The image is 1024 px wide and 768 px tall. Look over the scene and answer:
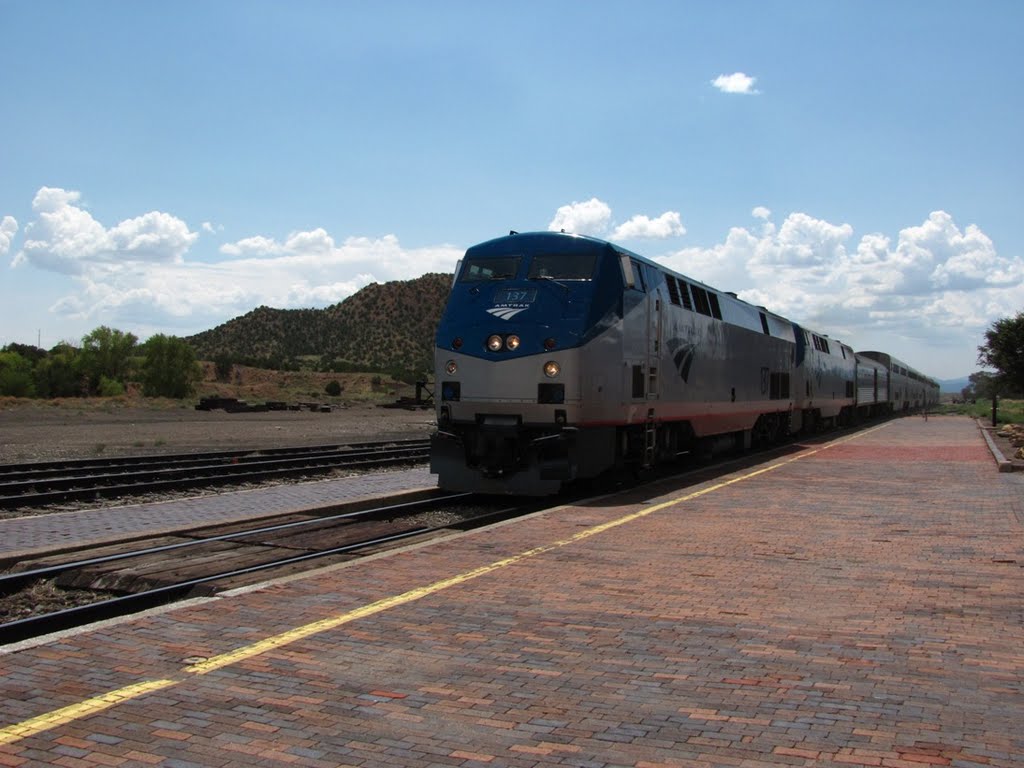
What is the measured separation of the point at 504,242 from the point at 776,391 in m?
14.0

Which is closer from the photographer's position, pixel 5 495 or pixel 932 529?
pixel 932 529

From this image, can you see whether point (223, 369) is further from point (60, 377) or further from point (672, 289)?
point (672, 289)

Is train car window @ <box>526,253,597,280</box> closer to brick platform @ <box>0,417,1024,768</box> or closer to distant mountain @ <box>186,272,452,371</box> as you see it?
brick platform @ <box>0,417,1024,768</box>

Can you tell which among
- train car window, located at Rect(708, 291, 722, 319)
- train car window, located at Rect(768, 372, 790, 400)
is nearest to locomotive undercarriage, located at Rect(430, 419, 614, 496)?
train car window, located at Rect(708, 291, 722, 319)

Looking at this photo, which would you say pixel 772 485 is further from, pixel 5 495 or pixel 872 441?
pixel 872 441

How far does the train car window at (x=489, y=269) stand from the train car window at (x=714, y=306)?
22.9ft

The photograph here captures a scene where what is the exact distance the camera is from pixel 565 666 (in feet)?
17.3

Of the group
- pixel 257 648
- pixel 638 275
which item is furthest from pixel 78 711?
pixel 638 275

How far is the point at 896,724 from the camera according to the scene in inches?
171

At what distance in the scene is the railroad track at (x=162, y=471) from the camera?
48.3ft

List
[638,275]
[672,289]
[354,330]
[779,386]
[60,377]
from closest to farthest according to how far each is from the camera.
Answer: [638,275], [672,289], [779,386], [60,377], [354,330]

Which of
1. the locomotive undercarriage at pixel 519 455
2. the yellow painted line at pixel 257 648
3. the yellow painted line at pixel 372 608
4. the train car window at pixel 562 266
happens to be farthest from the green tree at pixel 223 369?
the yellow painted line at pixel 257 648

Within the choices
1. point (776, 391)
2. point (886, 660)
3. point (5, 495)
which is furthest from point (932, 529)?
point (776, 391)

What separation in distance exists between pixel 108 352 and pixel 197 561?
84148mm
